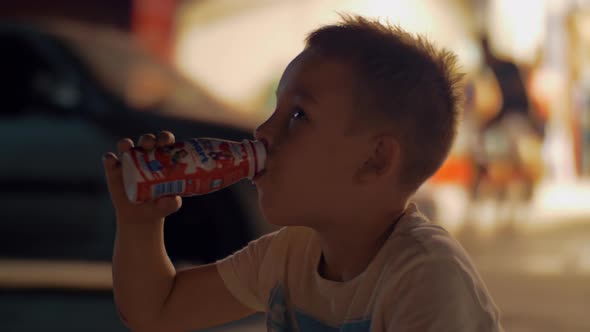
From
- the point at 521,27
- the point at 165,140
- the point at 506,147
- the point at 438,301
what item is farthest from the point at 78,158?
the point at 521,27

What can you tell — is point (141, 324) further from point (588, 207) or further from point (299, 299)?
point (588, 207)

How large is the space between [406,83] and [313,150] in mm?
181

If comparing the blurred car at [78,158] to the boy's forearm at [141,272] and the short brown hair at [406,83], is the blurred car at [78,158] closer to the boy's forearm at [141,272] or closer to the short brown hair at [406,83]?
the boy's forearm at [141,272]

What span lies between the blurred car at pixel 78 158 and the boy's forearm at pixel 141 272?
2.34 metres

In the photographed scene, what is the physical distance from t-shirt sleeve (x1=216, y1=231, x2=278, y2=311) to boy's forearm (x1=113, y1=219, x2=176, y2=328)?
3.8 inches

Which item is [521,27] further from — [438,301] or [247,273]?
[438,301]

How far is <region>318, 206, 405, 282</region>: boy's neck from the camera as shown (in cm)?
156

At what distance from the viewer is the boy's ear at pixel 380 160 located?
1553 mm

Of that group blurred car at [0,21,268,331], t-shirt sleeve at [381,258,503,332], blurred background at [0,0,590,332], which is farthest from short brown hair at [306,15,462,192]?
blurred car at [0,21,268,331]

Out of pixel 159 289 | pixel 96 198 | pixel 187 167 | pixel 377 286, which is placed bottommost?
pixel 96 198

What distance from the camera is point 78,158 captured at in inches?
171

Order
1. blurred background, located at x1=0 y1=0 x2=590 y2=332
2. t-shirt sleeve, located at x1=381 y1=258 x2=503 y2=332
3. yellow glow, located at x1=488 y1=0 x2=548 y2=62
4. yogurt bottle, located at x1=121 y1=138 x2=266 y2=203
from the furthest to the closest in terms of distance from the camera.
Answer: yellow glow, located at x1=488 y1=0 x2=548 y2=62, blurred background, located at x1=0 y1=0 x2=590 y2=332, yogurt bottle, located at x1=121 y1=138 x2=266 y2=203, t-shirt sleeve, located at x1=381 y1=258 x2=503 y2=332

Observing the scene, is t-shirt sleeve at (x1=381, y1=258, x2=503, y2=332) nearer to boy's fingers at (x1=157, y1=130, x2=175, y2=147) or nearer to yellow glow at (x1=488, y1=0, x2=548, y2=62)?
boy's fingers at (x1=157, y1=130, x2=175, y2=147)

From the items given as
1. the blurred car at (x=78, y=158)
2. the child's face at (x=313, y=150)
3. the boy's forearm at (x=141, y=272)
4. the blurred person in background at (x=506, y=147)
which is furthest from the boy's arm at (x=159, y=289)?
the blurred person in background at (x=506, y=147)
